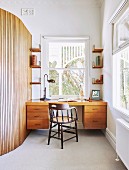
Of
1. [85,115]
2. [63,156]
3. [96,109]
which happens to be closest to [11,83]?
[63,156]

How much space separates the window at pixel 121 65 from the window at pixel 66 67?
4.13 feet

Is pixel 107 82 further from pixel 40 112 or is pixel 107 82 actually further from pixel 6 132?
pixel 6 132

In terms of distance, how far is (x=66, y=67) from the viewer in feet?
15.0

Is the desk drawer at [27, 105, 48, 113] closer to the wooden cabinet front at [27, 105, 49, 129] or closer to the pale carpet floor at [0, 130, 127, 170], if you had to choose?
the wooden cabinet front at [27, 105, 49, 129]

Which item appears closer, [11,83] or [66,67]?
[11,83]

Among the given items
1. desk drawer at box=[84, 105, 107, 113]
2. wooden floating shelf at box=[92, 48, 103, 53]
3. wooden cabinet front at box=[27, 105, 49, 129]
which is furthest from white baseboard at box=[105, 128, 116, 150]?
wooden floating shelf at box=[92, 48, 103, 53]

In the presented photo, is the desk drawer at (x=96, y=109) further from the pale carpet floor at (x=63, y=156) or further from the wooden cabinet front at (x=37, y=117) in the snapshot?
the wooden cabinet front at (x=37, y=117)

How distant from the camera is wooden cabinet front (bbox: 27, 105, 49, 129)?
385 centimetres

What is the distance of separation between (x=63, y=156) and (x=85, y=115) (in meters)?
1.16

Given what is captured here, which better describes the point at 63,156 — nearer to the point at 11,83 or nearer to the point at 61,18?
the point at 11,83

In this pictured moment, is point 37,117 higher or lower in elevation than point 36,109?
lower

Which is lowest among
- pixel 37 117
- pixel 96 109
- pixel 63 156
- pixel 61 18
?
pixel 63 156

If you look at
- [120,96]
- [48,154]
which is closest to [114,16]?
[120,96]

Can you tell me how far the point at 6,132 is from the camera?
3059 millimetres
